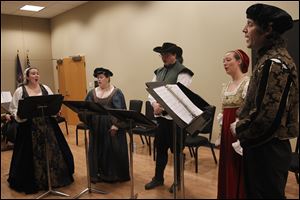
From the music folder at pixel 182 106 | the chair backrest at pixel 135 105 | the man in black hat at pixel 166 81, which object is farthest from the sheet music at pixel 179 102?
the chair backrest at pixel 135 105

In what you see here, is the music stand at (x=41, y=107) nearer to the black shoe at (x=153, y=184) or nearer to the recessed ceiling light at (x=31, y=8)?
the black shoe at (x=153, y=184)

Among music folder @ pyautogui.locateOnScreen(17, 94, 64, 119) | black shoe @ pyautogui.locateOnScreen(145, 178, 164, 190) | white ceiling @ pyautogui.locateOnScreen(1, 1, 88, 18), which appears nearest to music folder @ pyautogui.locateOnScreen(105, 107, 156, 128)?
music folder @ pyautogui.locateOnScreen(17, 94, 64, 119)

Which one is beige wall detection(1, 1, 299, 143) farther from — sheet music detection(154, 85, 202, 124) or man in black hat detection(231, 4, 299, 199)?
man in black hat detection(231, 4, 299, 199)

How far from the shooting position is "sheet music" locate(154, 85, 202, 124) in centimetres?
156

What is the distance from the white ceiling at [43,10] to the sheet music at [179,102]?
202 cm

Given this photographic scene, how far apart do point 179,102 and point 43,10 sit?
2.39 m

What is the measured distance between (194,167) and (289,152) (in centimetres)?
199

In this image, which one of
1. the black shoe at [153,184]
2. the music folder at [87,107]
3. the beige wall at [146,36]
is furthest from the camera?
the beige wall at [146,36]

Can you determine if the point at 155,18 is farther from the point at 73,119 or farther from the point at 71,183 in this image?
the point at 71,183

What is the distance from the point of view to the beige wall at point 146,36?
3.35m

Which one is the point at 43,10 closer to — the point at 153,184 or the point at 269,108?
the point at 153,184

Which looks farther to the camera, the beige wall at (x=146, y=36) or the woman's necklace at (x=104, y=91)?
the beige wall at (x=146, y=36)

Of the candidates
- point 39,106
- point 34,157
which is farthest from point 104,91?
point 34,157

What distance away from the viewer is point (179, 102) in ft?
5.32
